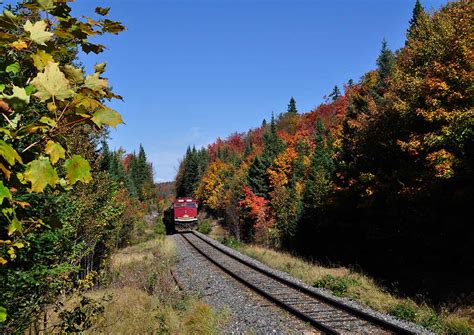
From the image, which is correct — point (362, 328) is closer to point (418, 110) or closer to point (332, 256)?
point (418, 110)

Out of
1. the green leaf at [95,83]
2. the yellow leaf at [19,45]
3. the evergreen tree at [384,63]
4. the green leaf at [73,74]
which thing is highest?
the evergreen tree at [384,63]

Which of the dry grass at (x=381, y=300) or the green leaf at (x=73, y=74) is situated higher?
the green leaf at (x=73, y=74)

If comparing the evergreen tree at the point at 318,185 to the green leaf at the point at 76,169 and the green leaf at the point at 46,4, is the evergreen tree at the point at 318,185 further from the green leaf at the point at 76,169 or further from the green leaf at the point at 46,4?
the green leaf at the point at 76,169

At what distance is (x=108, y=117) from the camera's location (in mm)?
1615

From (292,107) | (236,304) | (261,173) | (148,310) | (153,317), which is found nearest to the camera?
(153,317)

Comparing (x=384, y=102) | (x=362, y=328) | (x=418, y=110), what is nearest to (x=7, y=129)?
(x=362, y=328)

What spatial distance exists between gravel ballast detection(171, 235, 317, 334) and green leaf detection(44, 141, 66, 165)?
→ 8.77 metres

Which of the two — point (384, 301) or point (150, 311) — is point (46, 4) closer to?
point (150, 311)

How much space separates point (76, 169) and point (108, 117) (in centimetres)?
24

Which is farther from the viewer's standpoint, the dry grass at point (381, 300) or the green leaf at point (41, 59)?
the dry grass at point (381, 300)

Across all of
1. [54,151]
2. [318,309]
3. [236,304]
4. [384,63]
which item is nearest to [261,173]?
[384,63]

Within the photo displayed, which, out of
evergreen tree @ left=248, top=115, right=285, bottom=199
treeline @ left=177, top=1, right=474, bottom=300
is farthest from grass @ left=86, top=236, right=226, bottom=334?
evergreen tree @ left=248, top=115, right=285, bottom=199

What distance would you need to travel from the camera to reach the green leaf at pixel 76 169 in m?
1.49

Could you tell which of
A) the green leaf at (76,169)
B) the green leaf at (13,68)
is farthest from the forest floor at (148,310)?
the green leaf at (76,169)
